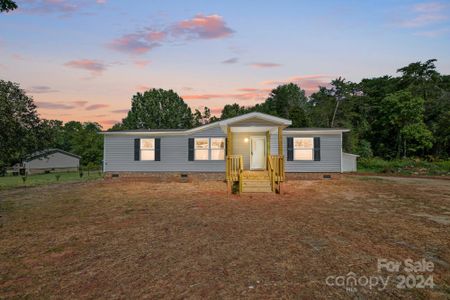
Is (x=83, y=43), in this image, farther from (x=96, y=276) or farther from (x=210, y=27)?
(x=96, y=276)

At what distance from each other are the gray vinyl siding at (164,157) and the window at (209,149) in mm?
279

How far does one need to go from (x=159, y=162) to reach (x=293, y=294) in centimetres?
1454

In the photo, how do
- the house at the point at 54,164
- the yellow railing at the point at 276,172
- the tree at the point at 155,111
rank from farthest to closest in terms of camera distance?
1. the tree at the point at 155,111
2. the house at the point at 54,164
3. the yellow railing at the point at 276,172

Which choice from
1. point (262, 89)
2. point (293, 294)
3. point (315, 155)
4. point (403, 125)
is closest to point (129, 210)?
point (293, 294)

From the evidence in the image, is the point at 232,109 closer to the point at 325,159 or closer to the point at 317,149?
the point at 317,149

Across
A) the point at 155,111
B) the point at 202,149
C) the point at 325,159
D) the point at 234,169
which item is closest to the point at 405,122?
the point at 325,159

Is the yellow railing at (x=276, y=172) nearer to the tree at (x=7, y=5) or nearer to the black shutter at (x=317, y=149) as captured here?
the black shutter at (x=317, y=149)

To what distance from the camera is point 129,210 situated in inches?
296

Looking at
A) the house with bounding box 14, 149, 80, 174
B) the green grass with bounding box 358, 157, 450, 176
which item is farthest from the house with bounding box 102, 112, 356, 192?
the house with bounding box 14, 149, 80, 174

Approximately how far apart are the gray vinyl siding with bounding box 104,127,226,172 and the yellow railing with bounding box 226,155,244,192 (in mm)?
4443

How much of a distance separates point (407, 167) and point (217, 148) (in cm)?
1720

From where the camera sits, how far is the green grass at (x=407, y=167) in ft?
60.8

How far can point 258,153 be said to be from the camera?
15.4 meters

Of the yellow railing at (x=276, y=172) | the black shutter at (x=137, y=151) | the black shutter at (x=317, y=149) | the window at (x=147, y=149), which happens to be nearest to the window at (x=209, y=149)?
the window at (x=147, y=149)
